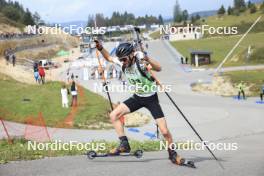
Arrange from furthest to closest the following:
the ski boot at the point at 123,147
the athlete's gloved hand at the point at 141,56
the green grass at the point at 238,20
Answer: the green grass at the point at 238,20
the ski boot at the point at 123,147
the athlete's gloved hand at the point at 141,56

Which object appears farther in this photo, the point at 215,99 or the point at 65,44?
the point at 65,44

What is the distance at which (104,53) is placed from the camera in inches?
410

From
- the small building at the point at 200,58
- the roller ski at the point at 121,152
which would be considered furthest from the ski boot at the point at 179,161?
the small building at the point at 200,58

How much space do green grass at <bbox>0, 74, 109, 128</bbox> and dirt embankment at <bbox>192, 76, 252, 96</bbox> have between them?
16.0 m

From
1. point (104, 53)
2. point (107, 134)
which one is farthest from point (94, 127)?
point (104, 53)

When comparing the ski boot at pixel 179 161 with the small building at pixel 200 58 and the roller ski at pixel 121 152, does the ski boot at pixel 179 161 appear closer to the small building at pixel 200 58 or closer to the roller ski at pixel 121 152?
the roller ski at pixel 121 152

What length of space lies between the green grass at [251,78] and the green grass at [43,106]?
60.9 ft

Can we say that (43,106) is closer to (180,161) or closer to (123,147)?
(123,147)

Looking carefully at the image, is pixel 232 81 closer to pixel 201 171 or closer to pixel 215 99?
pixel 215 99

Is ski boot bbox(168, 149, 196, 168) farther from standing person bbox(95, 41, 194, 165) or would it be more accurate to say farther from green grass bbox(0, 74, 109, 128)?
green grass bbox(0, 74, 109, 128)

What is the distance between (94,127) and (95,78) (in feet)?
112

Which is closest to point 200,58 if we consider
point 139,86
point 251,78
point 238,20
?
point 251,78

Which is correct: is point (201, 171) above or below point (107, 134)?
above

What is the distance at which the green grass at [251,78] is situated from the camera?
51.0 meters
